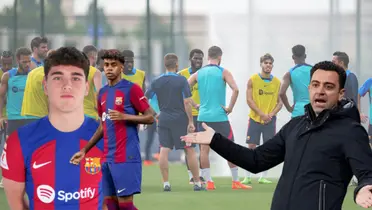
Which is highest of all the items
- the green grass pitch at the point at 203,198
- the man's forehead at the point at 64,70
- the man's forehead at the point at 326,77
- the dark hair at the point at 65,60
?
the dark hair at the point at 65,60

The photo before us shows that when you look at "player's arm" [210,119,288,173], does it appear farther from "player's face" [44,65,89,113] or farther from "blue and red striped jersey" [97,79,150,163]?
"blue and red striped jersey" [97,79,150,163]

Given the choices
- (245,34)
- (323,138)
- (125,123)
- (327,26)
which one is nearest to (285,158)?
(323,138)

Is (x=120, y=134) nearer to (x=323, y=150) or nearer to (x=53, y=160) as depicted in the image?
(x=323, y=150)

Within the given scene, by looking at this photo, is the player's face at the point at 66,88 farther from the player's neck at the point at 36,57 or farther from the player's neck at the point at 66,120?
the player's neck at the point at 36,57

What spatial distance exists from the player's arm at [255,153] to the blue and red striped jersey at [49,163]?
85 centimetres

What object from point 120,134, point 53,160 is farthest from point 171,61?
point 53,160

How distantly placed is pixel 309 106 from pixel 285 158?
306 mm

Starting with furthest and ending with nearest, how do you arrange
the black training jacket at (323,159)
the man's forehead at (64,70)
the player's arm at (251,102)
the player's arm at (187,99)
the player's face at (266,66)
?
the player's face at (266,66)
the player's arm at (251,102)
the player's arm at (187,99)
the black training jacket at (323,159)
the man's forehead at (64,70)

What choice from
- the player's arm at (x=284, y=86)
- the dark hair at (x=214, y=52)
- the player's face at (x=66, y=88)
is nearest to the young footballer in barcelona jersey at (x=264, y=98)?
the player's arm at (x=284, y=86)

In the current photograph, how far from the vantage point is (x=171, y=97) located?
1354cm

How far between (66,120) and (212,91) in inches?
357

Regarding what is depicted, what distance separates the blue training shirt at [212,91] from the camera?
45.1 feet

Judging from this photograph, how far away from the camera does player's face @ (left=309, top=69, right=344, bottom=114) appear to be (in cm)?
530

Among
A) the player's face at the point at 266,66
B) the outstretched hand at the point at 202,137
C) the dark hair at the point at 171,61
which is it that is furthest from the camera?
the player's face at the point at 266,66
